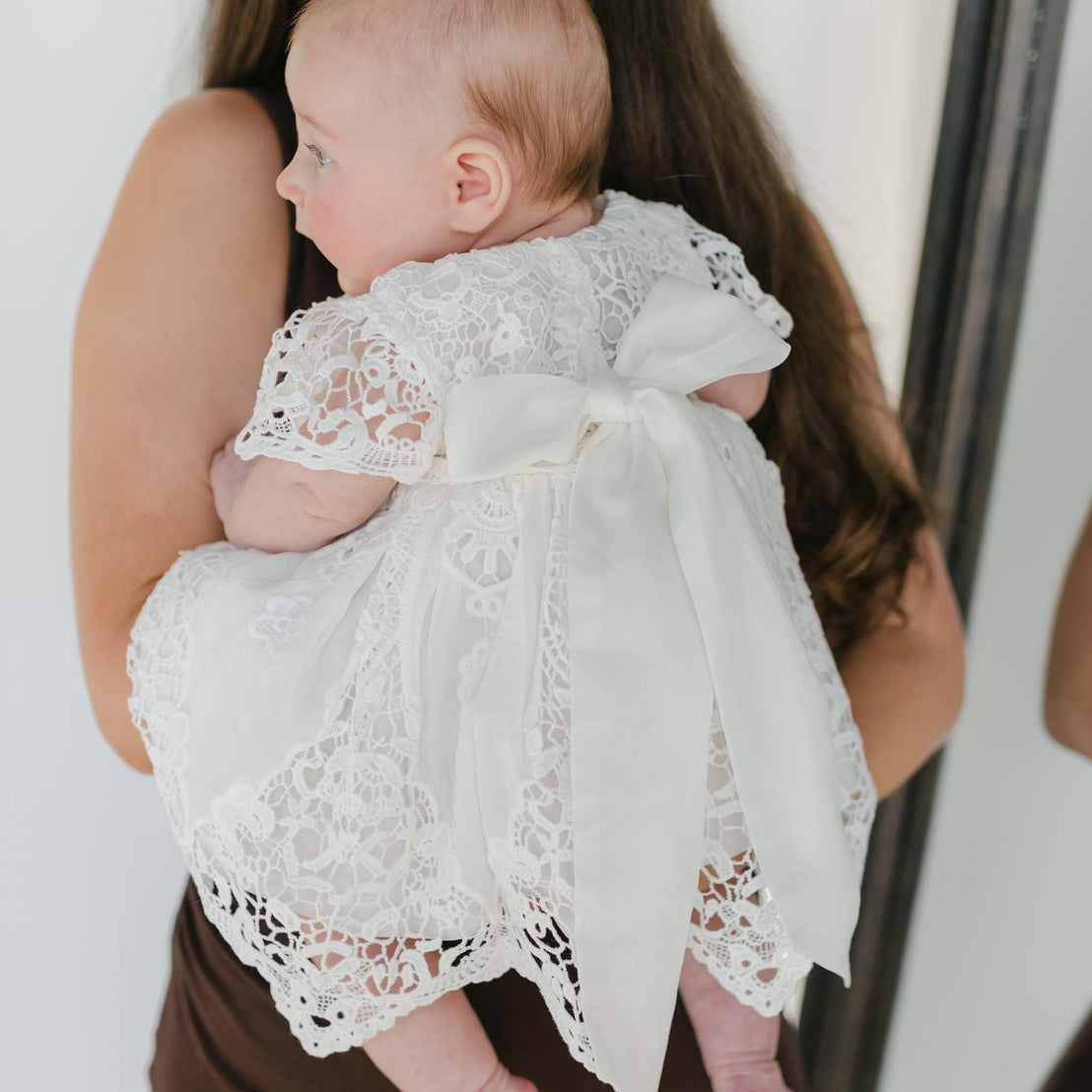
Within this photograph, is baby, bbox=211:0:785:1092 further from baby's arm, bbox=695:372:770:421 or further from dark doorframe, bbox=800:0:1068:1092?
dark doorframe, bbox=800:0:1068:1092

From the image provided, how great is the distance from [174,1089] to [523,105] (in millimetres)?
773

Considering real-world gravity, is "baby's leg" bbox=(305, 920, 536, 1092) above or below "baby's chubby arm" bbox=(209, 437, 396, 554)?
below

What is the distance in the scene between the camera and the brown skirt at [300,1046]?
0.85 metres

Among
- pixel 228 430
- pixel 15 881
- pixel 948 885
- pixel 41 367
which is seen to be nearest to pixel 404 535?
pixel 228 430

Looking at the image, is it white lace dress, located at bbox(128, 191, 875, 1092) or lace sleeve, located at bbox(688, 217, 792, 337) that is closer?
white lace dress, located at bbox(128, 191, 875, 1092)

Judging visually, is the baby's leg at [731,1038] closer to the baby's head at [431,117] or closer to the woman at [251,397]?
the woman at [251,397]

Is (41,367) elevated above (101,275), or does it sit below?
below

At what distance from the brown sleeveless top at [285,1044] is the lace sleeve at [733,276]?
513 mm

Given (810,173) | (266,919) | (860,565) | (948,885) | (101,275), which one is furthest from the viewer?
(948,885)

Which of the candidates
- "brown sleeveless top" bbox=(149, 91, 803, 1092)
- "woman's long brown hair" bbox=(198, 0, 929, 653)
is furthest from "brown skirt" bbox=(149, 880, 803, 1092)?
"woman's long brown hair" bbox=(198, 0, 929, 653)

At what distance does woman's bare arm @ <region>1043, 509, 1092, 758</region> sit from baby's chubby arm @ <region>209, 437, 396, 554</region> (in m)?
0.70

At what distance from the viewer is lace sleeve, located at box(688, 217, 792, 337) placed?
0.84 meters

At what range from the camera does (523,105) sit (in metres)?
0.72

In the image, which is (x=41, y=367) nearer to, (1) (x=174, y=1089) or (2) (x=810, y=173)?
(1) (x=174, y=1089)
